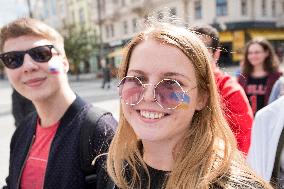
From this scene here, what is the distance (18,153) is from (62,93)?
1.52ft

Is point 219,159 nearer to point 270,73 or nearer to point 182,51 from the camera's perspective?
point 182,51

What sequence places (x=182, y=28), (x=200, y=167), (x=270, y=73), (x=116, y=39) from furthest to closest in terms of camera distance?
1. (x=116, y=39)
2. (x=270, y=73)
3. (x=182, y=28)
4. (x=200, y=167)

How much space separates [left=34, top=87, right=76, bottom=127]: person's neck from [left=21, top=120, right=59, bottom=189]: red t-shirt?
4 centimetres

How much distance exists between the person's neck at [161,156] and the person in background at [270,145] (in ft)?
2.24

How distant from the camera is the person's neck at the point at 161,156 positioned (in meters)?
1.57

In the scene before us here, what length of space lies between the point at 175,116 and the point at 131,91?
22 cm

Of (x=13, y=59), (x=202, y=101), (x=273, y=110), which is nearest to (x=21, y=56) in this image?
(x=13, y=59)

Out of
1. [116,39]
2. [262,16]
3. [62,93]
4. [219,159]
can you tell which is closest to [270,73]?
[62,93]

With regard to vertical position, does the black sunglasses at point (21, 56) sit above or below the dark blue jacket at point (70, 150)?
above

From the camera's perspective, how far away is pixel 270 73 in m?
4.51

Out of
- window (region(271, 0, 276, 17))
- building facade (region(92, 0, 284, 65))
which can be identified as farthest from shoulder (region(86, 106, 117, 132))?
window (region(271, 0, 276, 17))

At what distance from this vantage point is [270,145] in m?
1.98

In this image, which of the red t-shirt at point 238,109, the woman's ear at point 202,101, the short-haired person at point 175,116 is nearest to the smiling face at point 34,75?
the short-haired person at point 175,116

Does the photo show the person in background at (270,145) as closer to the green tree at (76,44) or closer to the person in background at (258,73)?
the person in background at (258,73)
